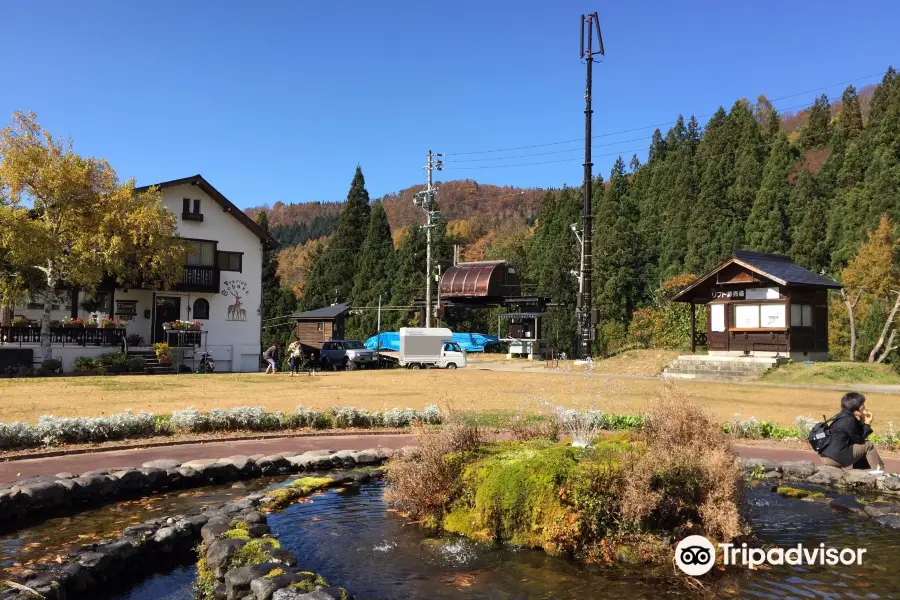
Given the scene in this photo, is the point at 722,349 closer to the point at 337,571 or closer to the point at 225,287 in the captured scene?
the point at 225,287

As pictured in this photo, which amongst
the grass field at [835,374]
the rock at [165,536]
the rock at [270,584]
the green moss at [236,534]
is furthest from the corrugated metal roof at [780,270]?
the rock at [270,584]

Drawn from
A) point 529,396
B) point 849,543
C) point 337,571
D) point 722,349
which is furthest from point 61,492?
point 722,349

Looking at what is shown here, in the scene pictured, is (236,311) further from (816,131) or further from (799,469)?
(816,131)

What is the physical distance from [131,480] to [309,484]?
7.47 ft

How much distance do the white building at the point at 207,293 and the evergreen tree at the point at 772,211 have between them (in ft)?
117

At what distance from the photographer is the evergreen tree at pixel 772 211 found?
5216cm

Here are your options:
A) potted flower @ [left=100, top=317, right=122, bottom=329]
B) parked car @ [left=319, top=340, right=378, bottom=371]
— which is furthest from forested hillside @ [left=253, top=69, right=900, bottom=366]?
potted flower @ [left=100, top=317, right=122, bottom=329]

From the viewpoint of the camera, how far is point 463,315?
6388cm

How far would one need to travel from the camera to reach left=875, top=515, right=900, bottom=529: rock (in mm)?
7703

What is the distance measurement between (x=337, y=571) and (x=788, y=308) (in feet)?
108

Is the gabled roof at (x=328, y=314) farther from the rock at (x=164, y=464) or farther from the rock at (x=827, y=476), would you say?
the rock at (x=827, y=476)

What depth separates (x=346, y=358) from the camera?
40750 millimetres

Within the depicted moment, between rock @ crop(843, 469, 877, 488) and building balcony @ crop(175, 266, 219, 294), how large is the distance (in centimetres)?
3507

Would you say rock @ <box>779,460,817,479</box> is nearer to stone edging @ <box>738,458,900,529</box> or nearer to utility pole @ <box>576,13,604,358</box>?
stone edging @ <box>738,458,900,529</box>
